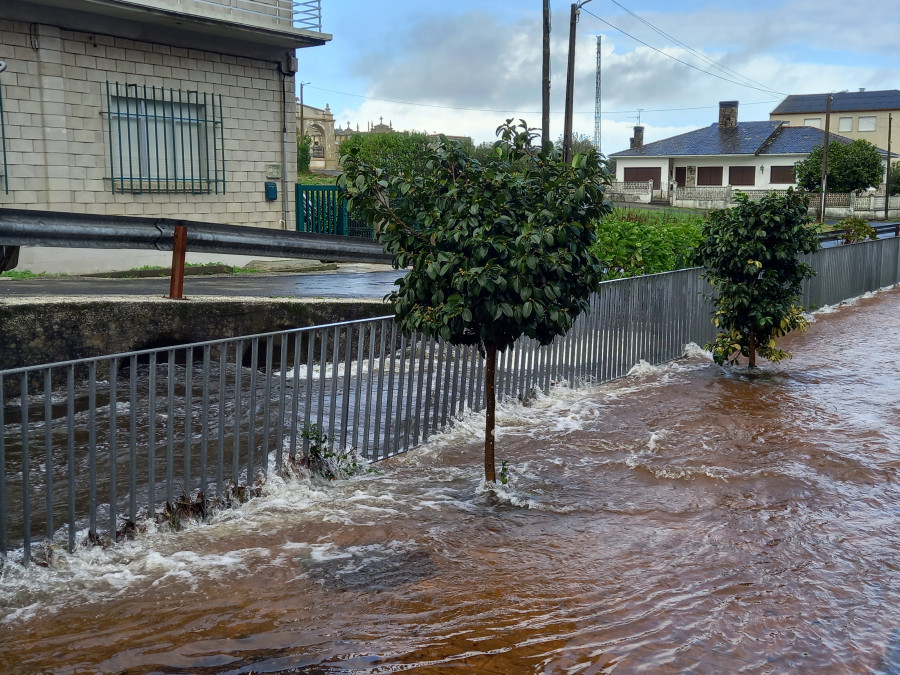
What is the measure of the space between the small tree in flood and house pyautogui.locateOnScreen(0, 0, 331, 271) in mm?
11690

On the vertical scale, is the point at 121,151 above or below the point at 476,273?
above

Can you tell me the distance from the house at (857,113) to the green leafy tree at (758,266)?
72375 mm

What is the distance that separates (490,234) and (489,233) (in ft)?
0.09

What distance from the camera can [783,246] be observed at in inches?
416

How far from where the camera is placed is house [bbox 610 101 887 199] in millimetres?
62575

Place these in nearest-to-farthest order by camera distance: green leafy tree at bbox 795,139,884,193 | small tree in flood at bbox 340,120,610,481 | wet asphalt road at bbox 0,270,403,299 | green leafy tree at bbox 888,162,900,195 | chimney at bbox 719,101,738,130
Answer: small tree in flood at bbox 340,120,610,481 → wet asphalt road at bbox 0,270,403,299 → green leafy tree at bbox 795,139,884,193 → green leafy tree at bbox 888,162,900,195 → chimney at bbox 719,101,738,130

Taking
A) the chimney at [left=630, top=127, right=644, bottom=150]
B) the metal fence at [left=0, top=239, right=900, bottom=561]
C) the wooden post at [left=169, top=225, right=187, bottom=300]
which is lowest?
the metal fence at [left=0, top=239, right=900, bottom=561]

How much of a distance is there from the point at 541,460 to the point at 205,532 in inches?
Result: 120

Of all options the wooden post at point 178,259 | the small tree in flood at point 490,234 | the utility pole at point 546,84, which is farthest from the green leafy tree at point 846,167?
the small tree in flood at point 490,234

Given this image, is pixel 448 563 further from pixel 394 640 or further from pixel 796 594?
pixel 796 594

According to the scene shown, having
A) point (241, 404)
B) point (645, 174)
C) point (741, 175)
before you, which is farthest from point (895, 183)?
point (241, 404)

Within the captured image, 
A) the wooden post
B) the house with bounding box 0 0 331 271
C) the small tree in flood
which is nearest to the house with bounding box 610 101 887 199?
the house with bounding box 0 0 331 271

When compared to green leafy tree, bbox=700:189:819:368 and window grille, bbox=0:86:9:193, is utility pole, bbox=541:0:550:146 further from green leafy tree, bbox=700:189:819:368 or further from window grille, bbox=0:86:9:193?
green leafy tree, bbox=700:189:819:368

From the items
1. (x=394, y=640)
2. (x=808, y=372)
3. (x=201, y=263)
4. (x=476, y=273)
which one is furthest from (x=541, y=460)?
(x=201, y=263)
